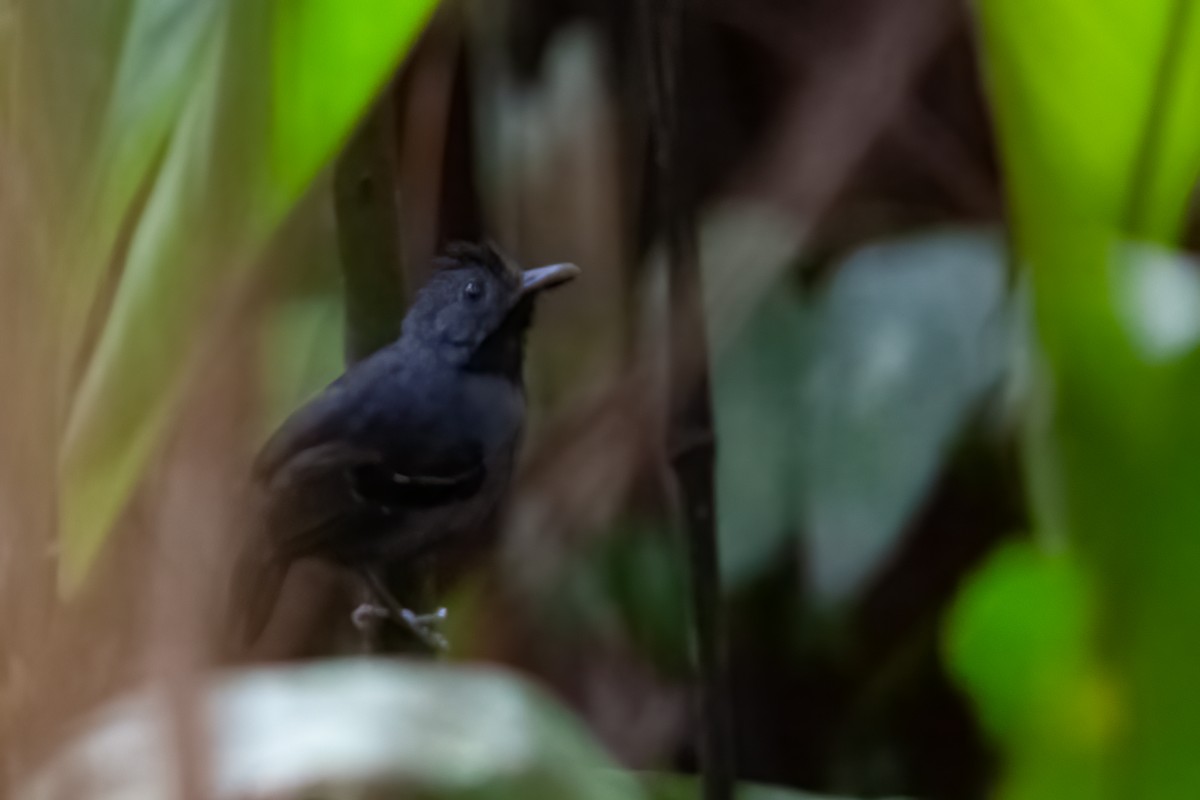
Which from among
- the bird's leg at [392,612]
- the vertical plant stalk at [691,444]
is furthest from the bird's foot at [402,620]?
the vertical plant stalk at [691,444]

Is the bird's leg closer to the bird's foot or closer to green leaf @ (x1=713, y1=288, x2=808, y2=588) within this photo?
the bird's foot

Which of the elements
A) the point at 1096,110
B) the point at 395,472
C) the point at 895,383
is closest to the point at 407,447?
the point at 395,472

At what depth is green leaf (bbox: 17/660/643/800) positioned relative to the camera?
10.9 inches

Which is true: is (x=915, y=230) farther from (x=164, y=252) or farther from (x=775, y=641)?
(x=164, y=252)

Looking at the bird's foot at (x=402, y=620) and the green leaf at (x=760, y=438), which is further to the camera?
the green leaf at (x=760, y=438)

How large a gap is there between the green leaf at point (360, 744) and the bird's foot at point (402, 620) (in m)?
0.07

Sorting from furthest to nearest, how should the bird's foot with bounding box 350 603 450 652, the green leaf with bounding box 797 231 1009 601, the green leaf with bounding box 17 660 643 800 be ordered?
the green leaf with bounding box 797 231 1009 601 → the bird's foot with bounding box 350 603 450 652 → the green leaf with bounding box 17 660 643 800

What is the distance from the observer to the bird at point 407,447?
1.22ft


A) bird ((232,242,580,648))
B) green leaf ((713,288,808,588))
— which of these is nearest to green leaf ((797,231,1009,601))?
green leaf ((713,288,808,588))

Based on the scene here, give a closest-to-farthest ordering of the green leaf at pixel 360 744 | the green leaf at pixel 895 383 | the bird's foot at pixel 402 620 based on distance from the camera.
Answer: the green leaf at pixel 360 744 → the bird's foot at pixel 402 620 → the green leaf at pixel 895 383

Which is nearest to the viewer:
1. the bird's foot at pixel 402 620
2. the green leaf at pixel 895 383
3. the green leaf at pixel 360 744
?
the green leaf at pixel 360 744

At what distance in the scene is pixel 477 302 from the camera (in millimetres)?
414

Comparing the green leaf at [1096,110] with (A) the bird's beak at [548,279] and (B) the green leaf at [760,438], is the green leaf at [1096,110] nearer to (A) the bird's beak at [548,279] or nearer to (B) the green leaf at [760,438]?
(A) the bird's beak at [548,279]

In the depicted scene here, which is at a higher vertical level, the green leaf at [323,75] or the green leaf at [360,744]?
the green leaf at [323,75]
